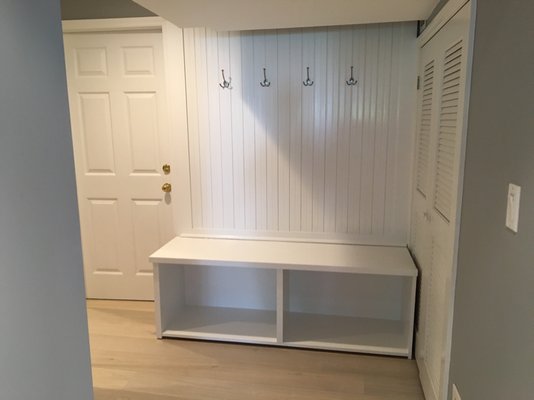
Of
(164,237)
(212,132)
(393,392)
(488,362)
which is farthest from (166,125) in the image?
(488,362)

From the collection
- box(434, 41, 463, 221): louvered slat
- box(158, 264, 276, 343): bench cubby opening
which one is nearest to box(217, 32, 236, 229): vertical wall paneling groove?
box(158, 264, 276, 343): bench cubby opening

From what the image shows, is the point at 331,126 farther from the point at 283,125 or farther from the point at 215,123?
the point at 215,123

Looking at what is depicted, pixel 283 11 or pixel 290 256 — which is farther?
pixel 290 256

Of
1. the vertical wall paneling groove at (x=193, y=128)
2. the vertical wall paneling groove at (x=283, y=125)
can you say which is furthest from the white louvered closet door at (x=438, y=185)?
the vertical wall paneling groove at (x=193, y=128)

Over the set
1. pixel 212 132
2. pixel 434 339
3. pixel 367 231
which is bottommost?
pixel 434 339

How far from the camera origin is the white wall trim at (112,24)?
288 cm

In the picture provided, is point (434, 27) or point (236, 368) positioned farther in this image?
point (236, 368)

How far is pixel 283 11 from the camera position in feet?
7.00

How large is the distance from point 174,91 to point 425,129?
5.44 ft

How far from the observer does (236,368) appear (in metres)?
2.43

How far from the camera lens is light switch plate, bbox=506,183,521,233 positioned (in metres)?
1.04

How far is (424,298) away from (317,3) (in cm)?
162

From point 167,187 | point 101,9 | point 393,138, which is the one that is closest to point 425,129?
point 393,138

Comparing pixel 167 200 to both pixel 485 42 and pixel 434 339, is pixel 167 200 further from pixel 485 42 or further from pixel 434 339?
pixel 485 42
